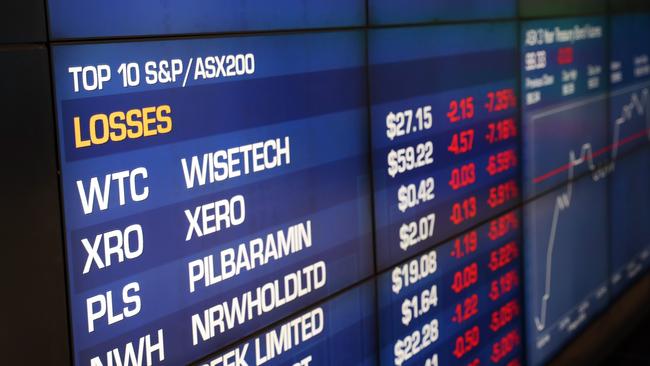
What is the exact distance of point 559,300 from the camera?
12.6 ft

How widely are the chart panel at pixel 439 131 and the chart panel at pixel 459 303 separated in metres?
0.06

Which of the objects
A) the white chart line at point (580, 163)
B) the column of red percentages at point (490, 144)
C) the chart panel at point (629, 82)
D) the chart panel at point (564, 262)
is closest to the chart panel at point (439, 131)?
the column of red percentages at point (490, 144)

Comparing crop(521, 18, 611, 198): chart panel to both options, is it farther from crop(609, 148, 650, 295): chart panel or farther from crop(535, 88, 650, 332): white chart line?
crop(609, 148, 650, 295): chart panel

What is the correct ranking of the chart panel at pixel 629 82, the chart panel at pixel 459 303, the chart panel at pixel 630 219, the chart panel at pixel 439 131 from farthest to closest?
the chart panel at pixel 630 219 → the chart panel at pixel 629 82 → the chart panel at pixel 459 303 → the chart panel at pixel 439 131

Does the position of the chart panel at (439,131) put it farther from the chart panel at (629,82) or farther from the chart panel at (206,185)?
the chart panel at (629,82)

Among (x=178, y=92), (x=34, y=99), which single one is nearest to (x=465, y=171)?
(x=178, y=92)

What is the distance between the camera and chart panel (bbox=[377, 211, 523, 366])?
107 inches

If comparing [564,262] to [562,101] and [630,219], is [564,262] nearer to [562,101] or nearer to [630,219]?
[562,101]

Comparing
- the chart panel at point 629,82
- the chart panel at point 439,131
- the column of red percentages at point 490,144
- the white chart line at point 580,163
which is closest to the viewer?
the chart panel at point 439,131

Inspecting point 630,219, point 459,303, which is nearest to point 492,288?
point 459,303

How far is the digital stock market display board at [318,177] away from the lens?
5.85 ft

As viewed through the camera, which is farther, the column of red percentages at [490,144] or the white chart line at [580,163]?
the white chart line at [580,163]

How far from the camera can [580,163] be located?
13.1 ft

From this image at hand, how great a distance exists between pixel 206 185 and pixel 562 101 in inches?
82.8
